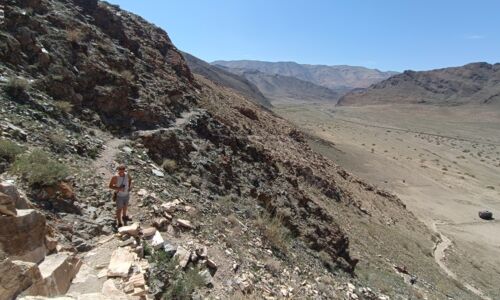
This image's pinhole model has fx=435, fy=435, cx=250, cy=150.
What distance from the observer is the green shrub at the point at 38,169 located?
7.94 m

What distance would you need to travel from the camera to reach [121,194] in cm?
845

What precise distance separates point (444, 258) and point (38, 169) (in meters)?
20.6

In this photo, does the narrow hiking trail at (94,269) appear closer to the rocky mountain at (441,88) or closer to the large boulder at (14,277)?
the large boulder at (14,277)

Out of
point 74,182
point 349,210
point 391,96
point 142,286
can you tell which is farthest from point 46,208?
point 391,96

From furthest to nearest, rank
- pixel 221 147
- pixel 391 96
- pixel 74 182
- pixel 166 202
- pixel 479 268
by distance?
pixel 391 96, pixel 479 268, pixel 221 147, pixel 166 202, pixel 74 182

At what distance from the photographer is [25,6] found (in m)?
14.4

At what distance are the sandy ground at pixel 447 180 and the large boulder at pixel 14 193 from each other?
1831 centimetres

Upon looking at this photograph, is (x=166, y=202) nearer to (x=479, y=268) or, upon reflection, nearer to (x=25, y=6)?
(x=25, y=6)

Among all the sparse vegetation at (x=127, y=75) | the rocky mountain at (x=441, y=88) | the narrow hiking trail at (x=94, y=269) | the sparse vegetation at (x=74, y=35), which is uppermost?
the rocky mountain at (x=441, y=88)

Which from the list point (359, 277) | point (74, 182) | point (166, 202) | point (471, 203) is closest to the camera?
point (74, 182)

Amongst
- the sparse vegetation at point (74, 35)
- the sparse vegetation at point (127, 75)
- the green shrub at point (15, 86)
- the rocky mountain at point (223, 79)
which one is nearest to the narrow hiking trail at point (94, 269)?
the green shrub at point (15, 86)

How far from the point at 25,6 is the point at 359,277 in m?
14.1

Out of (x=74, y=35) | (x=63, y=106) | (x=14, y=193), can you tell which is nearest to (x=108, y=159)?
(x=63, y=106)

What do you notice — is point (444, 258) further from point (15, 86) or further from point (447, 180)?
point (447, 180)
